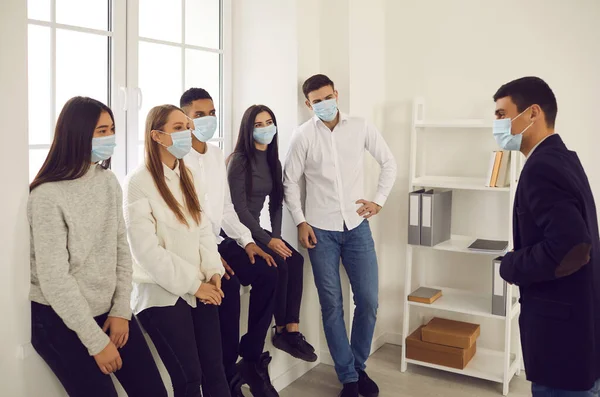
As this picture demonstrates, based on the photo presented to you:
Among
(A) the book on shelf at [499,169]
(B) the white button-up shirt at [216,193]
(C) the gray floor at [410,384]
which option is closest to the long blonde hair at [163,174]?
(B) the white button-up shirt at [216,193]

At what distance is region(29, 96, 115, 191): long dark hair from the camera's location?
83.3 inches

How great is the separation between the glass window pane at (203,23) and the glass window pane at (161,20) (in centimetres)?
8

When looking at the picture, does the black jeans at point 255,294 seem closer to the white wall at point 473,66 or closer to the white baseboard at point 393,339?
A: the white wall at point 473,66

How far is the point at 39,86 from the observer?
263 centimetres

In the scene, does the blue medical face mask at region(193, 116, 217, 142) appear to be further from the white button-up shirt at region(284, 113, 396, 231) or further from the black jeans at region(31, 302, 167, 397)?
the black jeans at region(31, 302, 167, 397)

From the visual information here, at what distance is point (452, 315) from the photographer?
4016 millimetres

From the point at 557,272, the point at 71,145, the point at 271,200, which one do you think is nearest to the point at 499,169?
the point at 271,200

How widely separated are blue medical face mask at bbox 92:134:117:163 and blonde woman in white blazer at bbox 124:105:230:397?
10.2 inches

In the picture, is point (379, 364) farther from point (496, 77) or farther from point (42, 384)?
point (42, 384)

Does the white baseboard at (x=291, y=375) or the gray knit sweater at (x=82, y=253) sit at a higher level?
the gray knit sweater at (x=82, y=253)

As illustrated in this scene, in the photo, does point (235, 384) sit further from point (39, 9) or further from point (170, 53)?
point (39, 9)

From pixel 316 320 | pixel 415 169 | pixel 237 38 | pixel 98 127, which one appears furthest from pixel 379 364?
pixel 98 127

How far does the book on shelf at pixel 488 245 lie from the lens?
355cm

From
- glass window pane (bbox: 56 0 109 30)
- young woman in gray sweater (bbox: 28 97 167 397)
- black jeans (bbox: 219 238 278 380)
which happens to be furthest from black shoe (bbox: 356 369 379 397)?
glass window pane (bbox: 56 0 109 30)
